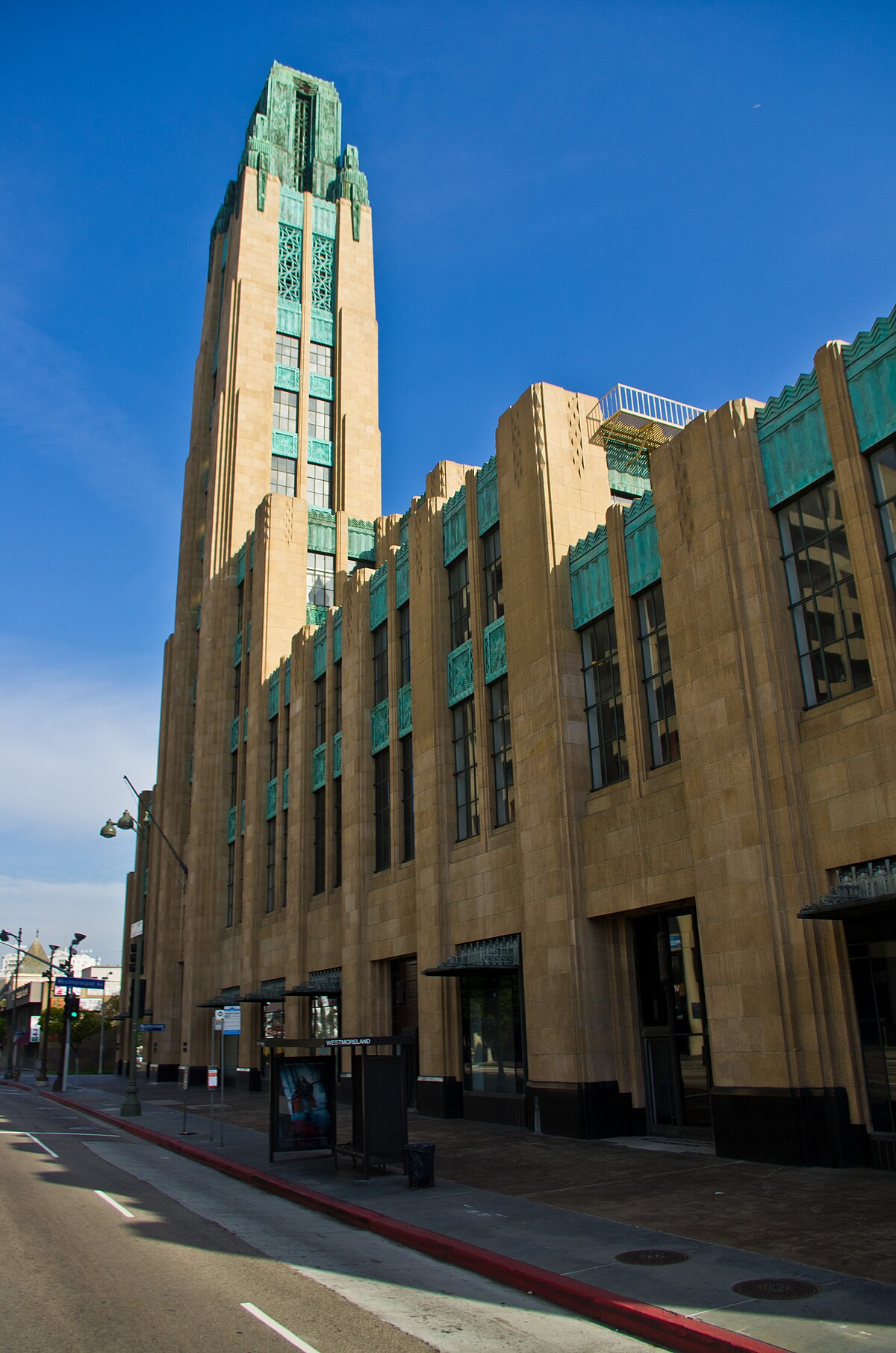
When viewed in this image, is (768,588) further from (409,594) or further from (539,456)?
(409,594)

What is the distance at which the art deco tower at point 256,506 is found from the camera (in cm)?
4728

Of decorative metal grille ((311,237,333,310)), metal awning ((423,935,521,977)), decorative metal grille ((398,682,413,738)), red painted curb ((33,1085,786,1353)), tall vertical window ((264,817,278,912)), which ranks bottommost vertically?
red painted curb ((33,1085,786,1353))

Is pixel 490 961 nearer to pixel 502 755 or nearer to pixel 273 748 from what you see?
pixel 502 755

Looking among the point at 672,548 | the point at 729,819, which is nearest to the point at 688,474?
the point at 672,548

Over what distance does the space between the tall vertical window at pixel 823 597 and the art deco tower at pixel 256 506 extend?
25.5 metres

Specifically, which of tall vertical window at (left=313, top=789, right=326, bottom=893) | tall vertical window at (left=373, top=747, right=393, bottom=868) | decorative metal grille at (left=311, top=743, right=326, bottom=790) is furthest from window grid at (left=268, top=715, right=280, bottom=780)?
tall vertical window at (left=373, top=747, right=393, bottom=868)

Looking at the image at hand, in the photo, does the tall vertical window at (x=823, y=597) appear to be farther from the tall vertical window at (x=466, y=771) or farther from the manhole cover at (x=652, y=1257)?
the tall vertical window at (x=466, y=771)

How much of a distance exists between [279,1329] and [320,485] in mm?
51096

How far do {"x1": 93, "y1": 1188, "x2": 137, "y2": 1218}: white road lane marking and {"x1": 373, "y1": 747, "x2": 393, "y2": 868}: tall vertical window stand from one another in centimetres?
1701

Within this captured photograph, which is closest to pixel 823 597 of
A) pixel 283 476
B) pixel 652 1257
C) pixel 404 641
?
pixel 652 1257

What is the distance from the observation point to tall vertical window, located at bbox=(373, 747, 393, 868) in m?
33.0

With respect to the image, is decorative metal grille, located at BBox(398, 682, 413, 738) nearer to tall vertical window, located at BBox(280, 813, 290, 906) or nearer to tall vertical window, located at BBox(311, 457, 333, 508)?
tall vertical window, located at BBox(280, 813, 290, 906)

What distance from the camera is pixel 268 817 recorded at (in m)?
44.0

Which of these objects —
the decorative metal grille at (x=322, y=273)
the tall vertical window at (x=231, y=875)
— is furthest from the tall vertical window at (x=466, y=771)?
the decorative metal grille at (x=322, y=273)
